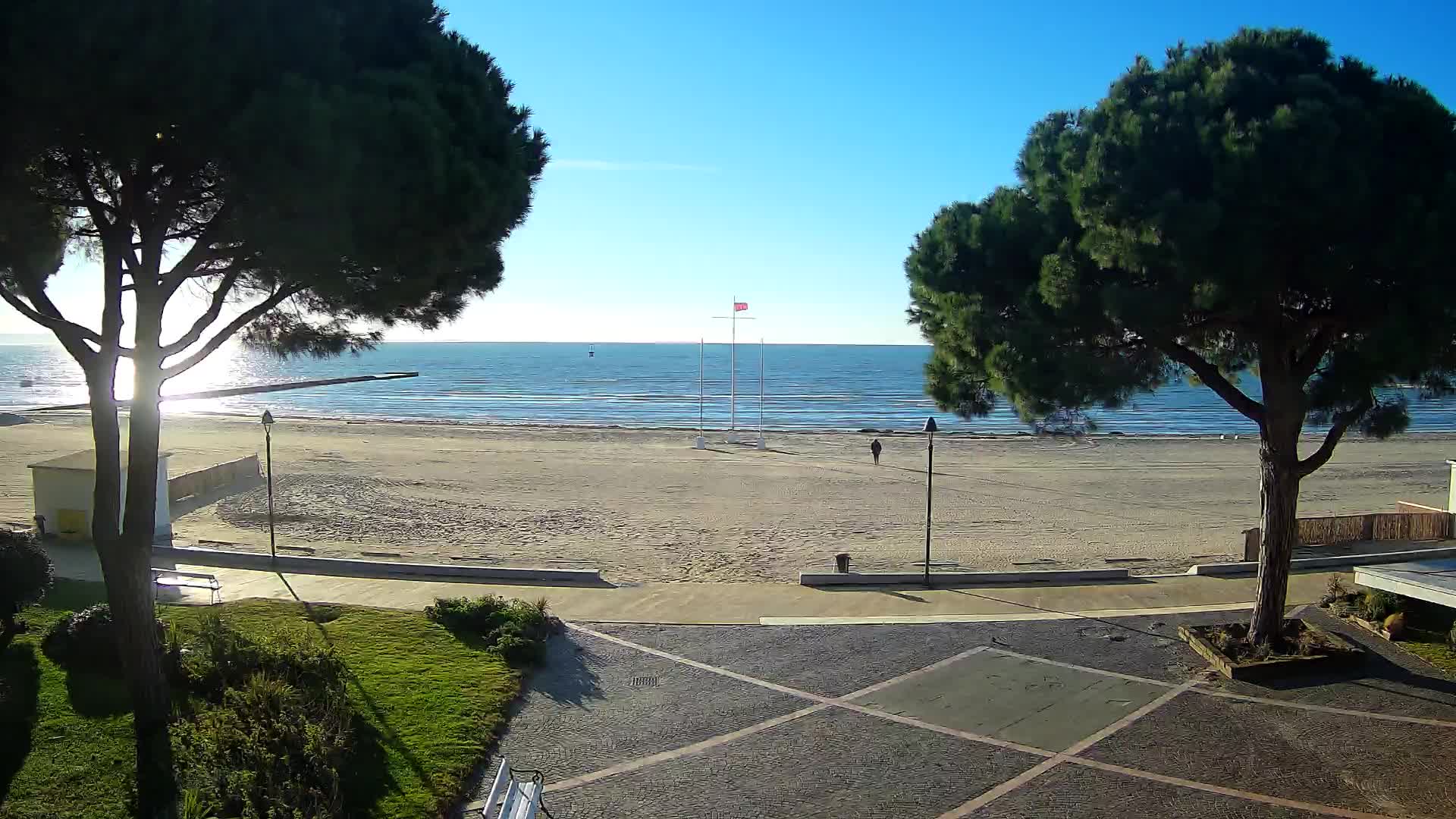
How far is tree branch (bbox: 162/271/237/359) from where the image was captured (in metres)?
7.62

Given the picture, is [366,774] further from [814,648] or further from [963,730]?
[814,648]

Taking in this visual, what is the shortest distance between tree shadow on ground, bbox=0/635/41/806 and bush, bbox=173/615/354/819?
3.64ft

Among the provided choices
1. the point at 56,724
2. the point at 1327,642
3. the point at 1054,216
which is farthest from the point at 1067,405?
the point at 56,724

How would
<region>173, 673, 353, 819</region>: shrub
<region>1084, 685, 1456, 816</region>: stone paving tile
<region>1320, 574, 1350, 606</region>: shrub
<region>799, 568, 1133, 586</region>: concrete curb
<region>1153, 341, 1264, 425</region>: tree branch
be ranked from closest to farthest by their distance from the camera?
<region>173, 673, 353, 819</region>: shrub, <region>1084, 685, 1456, 816</region>: stone paving tile, <region>1153, 341, 1264, 425</region>: tree branch, <region>1320, 574, 1350, 606</region>: shrub, <region>799, 568, 1133, 586</region>: concrete curb

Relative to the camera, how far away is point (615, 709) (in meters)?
9.78

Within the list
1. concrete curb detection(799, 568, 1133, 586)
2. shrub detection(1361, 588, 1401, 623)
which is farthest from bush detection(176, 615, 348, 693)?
shrub detection(1361, 588, 1401, 623)

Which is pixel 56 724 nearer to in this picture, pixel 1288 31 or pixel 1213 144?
pixel 1213 144

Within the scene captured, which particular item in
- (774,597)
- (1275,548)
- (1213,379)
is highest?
(1213,379)

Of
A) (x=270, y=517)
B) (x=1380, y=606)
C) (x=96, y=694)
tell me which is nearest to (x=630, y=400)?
(x=270, y=517)

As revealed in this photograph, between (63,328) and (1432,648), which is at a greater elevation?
(63,328)

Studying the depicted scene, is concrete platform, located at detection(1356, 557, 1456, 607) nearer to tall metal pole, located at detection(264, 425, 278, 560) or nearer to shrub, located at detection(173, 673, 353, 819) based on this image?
shrub, located at detection(173, 673, 353, 819)

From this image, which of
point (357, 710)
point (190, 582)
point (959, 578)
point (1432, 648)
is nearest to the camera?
point (357, 710)

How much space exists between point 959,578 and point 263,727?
36.7 ft

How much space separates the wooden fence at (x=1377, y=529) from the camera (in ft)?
62.3
